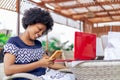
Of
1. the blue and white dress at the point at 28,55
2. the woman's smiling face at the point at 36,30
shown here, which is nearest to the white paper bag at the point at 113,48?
the blue and white dress at the point at 28,55

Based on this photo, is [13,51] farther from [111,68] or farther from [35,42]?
[111,68]

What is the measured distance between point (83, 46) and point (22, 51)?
332 mm

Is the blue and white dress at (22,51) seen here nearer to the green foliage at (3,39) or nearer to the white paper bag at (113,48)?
the white paper bag at (113,48)

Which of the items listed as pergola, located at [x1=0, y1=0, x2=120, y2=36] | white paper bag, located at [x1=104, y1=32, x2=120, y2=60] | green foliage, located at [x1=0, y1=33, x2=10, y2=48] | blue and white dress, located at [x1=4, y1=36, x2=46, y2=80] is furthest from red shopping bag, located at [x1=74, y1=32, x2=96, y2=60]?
pergola, located at [x1=0, y1=0, x2=120, y2=36]

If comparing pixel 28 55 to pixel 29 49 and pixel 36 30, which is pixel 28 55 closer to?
pixel 29 49

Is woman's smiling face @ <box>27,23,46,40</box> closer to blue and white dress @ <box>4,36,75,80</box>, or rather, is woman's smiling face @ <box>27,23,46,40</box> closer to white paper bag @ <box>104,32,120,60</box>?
blue and white dress @ <box>4,36,75,80</box>

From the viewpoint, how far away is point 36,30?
147 cm

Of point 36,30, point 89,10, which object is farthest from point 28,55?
point 89,10

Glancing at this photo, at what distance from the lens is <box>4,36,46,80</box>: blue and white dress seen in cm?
142

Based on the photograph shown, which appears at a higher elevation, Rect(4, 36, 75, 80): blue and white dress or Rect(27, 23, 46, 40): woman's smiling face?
Rect(27, 23, 46, 40): woman's smiling face

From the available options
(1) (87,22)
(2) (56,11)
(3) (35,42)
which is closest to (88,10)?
(1) (87,22)

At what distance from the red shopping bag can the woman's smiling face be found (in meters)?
0.19

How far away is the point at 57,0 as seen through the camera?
858cm

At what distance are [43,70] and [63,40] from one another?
7137 millimetres
